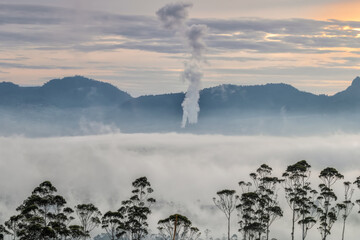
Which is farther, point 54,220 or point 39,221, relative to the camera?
point 54,220

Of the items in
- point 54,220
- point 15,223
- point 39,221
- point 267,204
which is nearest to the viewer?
point 39,221

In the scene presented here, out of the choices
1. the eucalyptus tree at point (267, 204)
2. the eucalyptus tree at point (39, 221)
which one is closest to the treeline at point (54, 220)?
the eucalyptus tree at point (39, 221)

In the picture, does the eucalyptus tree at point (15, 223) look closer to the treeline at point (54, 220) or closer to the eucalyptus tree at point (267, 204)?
the treeline at point (54, 220)

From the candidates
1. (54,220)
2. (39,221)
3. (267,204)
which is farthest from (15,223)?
(267,204)

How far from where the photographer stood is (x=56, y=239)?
114 metres

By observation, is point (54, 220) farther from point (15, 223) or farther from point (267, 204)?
point (267, 204)

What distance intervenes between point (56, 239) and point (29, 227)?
7189mm

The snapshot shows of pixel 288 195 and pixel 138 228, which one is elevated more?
pixel 288 195

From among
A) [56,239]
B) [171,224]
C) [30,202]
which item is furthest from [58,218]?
[171,224]

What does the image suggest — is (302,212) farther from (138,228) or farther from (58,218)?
(58,218)

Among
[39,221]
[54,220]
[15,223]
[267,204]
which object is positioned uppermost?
[267,204]

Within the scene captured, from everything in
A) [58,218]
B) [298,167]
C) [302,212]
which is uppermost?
[298,167]

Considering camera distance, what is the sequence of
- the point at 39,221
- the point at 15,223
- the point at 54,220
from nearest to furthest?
the point at 39,221, the point at 15,223, the point at 54,220

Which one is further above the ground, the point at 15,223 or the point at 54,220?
the point at 54,220
